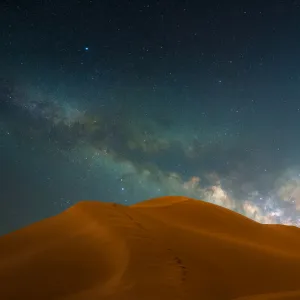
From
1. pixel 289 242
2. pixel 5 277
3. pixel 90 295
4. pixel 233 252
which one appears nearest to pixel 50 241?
pixel 5 277

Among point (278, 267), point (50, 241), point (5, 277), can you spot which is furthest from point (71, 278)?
point (278, 267)

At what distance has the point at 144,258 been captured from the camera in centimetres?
337

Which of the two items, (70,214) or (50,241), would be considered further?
(70,214)

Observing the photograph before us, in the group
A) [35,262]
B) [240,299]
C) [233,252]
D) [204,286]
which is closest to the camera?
[240,299]

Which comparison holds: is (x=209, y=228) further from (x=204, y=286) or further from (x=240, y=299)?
(x=240, y=299)

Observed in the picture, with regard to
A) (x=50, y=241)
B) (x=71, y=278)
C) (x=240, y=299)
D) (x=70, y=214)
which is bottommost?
(x=240, y=299)

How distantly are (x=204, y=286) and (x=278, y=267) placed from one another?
1.27 meters

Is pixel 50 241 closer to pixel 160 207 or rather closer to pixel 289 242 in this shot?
pixel 160 207

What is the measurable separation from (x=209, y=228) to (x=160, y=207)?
0.90 meters

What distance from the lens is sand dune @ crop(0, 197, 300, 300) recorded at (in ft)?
9.44

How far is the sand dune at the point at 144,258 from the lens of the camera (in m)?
2.88

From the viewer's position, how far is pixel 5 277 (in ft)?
10.3

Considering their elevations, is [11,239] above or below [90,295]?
above

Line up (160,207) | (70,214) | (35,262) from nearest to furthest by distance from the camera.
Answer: (35,262)
(70,214)
(160,207)
